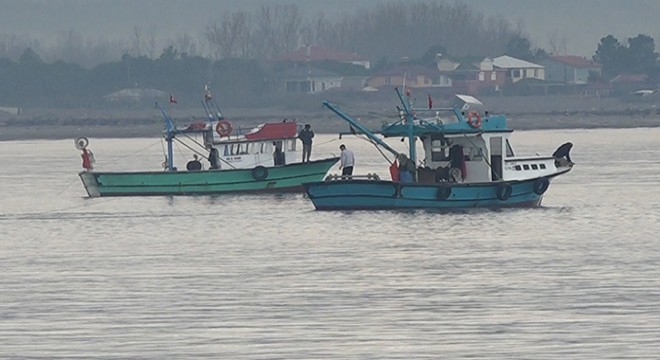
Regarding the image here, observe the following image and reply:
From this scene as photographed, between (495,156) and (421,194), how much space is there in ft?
8.18

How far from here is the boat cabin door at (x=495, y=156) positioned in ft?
156

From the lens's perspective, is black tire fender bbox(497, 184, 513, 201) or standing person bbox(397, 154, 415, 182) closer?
black tire fender bbox(497, 184, 513, 201)

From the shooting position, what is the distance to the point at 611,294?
30.7 metres

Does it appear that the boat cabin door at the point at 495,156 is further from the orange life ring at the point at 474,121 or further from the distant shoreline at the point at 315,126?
the distant shoreline at the point at 315,126

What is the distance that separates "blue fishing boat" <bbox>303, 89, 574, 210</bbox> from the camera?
152 feet

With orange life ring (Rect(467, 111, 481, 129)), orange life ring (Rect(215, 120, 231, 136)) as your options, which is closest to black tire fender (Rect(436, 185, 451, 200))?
orange life ring (Rect(467, 111, 481, 129))

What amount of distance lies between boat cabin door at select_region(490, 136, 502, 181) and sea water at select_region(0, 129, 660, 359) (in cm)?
118

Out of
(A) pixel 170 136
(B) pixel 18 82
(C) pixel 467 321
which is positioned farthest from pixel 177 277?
(B) pixel 18 82

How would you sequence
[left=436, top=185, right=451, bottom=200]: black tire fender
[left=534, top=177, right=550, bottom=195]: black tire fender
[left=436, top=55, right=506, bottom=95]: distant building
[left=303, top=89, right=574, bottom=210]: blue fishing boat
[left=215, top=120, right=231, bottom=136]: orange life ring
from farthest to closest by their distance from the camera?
[left=436, top=55, right=506, bottom=95]: distant building → [left=215, top=120, right=231, bottom=136]: orange life ring → [left=534, top=177, right=550, bottom=195]: black tire fender → [left=303, top=89, right=574, bottom=210]: blue fishing boat → [left=436, top=185, right=451, bottom=200]: black tire fender

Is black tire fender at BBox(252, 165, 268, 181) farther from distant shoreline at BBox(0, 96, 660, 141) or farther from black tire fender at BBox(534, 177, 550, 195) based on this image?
distant shoreline at BBox(0, 96, 660, 141)

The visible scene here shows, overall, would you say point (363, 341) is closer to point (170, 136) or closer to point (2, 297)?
point (2, 297)

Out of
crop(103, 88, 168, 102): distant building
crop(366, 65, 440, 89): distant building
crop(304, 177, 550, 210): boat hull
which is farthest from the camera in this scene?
crop(366, 65, 440, 89): distant building

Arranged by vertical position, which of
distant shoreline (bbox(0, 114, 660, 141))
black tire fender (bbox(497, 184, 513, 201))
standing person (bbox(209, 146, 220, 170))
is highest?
standing person (bbox(209, 146, 220, 170))

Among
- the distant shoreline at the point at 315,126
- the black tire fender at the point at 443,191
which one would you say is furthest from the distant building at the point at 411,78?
the black tire fender at the point at 443,191
